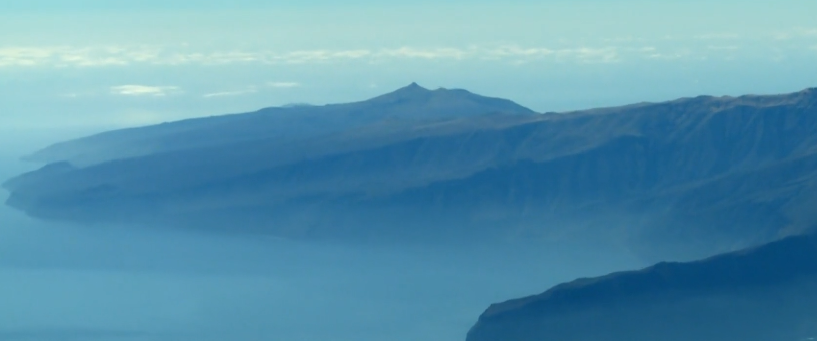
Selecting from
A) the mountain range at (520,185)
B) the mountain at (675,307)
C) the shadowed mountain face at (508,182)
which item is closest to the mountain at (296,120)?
the mountain range at (520,185)

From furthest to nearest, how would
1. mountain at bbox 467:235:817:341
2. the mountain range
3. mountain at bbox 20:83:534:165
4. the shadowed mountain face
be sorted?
mountain at bbox 20:83:534:165 < the shadowed mountain face < the mountain range < mountain at bbox 467:235:817:341

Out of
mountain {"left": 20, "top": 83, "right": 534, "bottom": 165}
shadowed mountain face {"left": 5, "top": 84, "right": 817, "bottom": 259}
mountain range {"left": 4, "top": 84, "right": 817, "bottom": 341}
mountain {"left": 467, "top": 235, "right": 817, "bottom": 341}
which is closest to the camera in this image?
mountain {"left": 467, "top": 235, "right": 817, "bottom": 341}

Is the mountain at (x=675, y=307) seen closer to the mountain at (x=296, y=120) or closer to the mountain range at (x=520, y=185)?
the mountain range at (x=520, y=185)

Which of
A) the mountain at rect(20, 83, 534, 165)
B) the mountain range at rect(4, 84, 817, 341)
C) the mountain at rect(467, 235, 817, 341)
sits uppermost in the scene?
the mountain at rect(20, 83, 534, 165)

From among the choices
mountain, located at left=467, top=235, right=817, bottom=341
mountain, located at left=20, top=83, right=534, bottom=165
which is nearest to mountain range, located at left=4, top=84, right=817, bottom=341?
mountain, located at left=467, top=235, right=817, bottom=341

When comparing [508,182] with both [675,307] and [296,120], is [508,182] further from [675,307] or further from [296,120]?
[675,307]

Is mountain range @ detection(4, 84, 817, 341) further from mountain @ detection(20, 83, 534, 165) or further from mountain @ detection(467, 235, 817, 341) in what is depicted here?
mountain @ detection(20, 83, 534, 165)

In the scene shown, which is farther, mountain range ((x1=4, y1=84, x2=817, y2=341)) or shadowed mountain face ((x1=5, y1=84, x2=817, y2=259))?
shadowed mountain face ((x1=5, y1=84, x2=817, y2=259))
